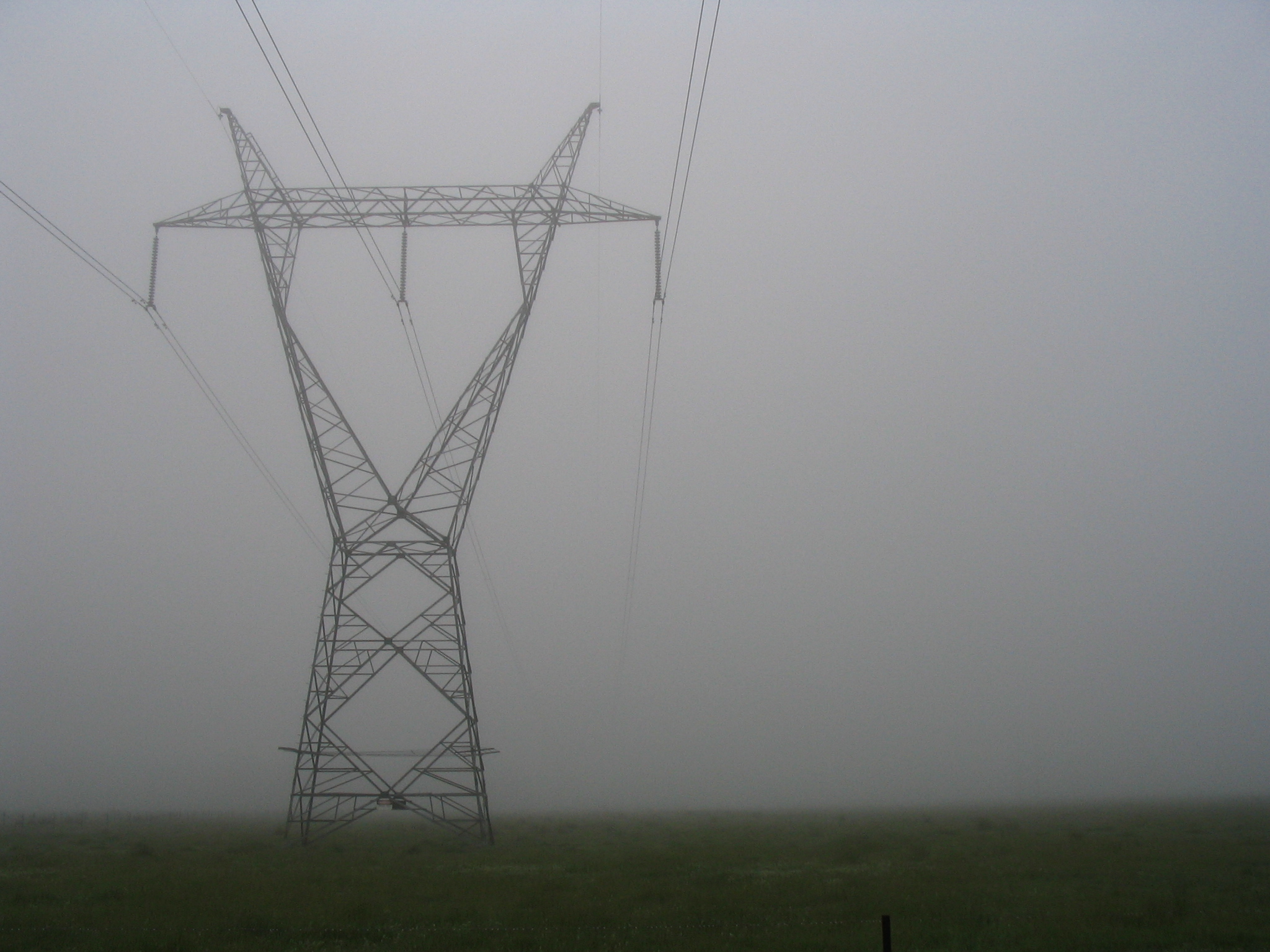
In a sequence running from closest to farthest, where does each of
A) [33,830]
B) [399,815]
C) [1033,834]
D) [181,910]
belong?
[181,910] < [1033,834] < [33,830] < [399,815]

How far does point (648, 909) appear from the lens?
1503 cm

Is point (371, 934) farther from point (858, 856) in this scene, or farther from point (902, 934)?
point (858, 856)

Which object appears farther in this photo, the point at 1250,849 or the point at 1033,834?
the point at 1033,834

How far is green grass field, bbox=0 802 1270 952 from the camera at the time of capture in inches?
510

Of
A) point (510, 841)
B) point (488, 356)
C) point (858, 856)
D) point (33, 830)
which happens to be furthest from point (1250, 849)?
point (33, 830)

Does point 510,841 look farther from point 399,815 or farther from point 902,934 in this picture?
point 399,815

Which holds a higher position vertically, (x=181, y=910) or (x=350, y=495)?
(x=350, y=495)

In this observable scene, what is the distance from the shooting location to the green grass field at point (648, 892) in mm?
12953

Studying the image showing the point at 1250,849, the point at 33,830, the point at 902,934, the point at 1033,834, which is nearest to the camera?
the point at 902,934

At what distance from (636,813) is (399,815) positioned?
14408 millimetres

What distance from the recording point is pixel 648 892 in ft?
54.4

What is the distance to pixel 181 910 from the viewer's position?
14695mm

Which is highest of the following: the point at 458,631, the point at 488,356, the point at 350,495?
the point at 488,356

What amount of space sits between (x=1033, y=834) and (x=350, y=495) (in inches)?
901
